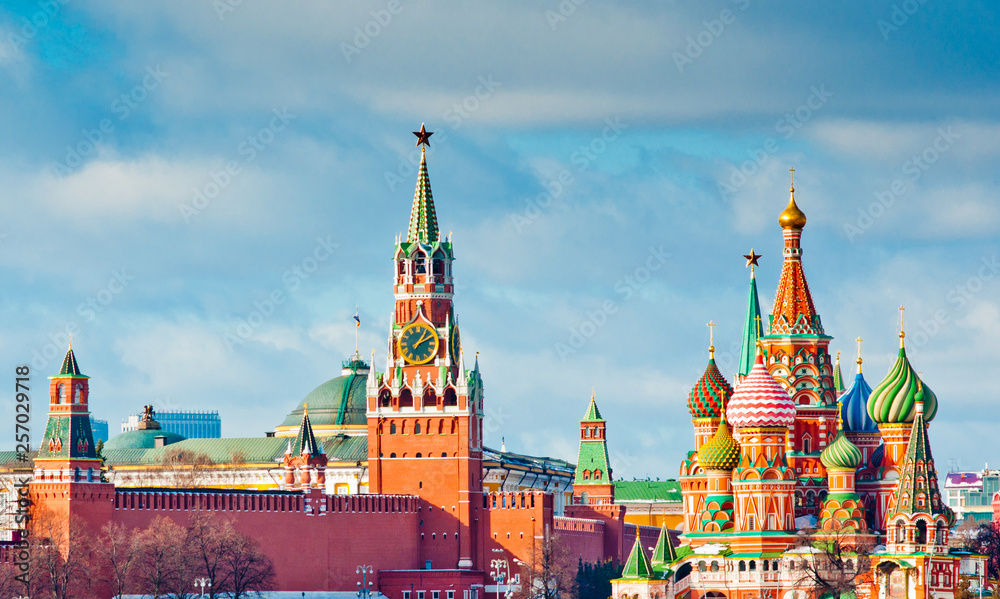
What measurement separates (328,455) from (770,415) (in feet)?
134

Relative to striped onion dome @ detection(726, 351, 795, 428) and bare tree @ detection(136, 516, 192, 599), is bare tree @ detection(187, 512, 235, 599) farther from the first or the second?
striped onion dome @ detection(726, 351, 795, 428)

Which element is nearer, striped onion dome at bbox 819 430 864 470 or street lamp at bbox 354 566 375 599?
striped onion dome at bbox 819 430 864 470

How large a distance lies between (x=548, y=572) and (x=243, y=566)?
1698cm

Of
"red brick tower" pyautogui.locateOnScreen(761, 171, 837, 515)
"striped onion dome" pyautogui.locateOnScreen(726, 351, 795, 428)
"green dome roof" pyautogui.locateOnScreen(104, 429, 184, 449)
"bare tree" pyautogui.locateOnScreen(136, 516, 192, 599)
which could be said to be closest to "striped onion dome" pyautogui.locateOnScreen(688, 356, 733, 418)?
"red brick tower" pyautogui.locateOnScreen(761, 171, 837, 515)

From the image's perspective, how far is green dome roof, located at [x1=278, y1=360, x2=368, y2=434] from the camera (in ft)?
494

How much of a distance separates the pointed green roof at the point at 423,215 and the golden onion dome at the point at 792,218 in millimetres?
19617

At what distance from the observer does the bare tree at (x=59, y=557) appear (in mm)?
103938

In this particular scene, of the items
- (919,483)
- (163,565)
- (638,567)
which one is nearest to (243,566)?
(163,565)

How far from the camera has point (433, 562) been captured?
126m

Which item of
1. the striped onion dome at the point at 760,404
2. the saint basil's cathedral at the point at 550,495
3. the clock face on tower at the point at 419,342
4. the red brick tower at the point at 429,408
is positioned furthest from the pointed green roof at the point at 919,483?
the clock face on tower at the point at 419,342

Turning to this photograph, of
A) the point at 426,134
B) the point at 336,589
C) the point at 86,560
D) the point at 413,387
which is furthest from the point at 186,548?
the point at 426,134

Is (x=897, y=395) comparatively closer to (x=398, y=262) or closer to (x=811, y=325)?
(x=811, y=325)

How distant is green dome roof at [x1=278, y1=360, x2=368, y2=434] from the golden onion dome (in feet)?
125

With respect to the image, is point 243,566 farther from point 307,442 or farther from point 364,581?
point 307,442
